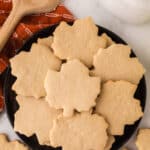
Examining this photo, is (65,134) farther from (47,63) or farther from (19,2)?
(19,2)

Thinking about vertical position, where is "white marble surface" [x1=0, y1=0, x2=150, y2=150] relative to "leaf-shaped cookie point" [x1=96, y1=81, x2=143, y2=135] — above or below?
above

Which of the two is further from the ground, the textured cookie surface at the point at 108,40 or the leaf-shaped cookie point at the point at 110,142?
the textured cookie surface at the point at 108,40

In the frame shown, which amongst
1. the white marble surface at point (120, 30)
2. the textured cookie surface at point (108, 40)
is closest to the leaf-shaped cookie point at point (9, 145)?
the white marble surface at point (120, 30)

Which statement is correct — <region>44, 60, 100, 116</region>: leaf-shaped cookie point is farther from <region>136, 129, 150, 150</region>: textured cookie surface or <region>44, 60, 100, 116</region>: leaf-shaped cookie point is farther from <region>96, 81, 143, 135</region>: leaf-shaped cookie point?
<region>136, 129, 150, 150</region>: textured cookie surface

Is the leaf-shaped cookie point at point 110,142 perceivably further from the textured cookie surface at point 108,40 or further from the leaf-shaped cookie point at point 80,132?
the textured cookie surface at point 108,40

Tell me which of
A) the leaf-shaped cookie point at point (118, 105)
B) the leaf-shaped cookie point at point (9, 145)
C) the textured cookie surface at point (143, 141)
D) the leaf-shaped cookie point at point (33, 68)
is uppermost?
the leaf-shaped cookie point at point (33, 68)

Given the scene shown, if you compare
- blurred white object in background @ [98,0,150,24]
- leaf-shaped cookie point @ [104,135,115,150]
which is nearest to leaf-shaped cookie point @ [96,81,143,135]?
leaf-shaped cookie point @ [104,135,115,150]
